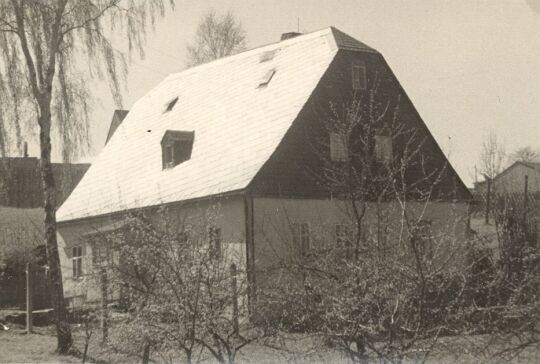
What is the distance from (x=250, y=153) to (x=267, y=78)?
366 centimetres

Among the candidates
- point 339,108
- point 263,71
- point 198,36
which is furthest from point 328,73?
point 198,36

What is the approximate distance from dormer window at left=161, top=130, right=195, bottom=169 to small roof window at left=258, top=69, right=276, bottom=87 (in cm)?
269

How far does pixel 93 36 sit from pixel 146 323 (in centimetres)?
909

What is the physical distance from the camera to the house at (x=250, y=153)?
2088cm

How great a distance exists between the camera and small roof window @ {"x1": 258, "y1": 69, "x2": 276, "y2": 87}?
24.4 metres

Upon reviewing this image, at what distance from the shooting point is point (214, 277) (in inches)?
342

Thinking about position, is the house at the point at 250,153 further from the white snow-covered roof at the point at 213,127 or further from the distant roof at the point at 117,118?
the distant roof at the point at 117,118

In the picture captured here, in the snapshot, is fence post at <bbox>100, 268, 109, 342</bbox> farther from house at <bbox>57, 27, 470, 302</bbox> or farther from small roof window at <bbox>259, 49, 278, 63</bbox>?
small roof window at <bbox>259, 49, 278, 63</bbox>

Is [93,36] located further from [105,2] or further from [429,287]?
[429,287]

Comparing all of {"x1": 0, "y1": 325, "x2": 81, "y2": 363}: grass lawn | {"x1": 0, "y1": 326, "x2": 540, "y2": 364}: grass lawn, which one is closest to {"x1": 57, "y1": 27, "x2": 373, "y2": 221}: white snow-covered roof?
{"x1": 0, "y1": 325, "x2": 81, "y2": 363}: grass lawn

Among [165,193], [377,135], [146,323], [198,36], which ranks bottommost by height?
[146,323]

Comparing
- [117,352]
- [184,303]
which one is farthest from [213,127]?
[184,303]

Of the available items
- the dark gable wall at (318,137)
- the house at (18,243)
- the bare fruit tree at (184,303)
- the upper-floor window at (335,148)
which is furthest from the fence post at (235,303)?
the upper-floor window at (335,148)

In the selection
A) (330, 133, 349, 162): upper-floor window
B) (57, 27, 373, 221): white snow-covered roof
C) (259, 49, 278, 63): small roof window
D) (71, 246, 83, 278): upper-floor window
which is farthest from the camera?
(71, 246, 83, 278): upper-floor window
